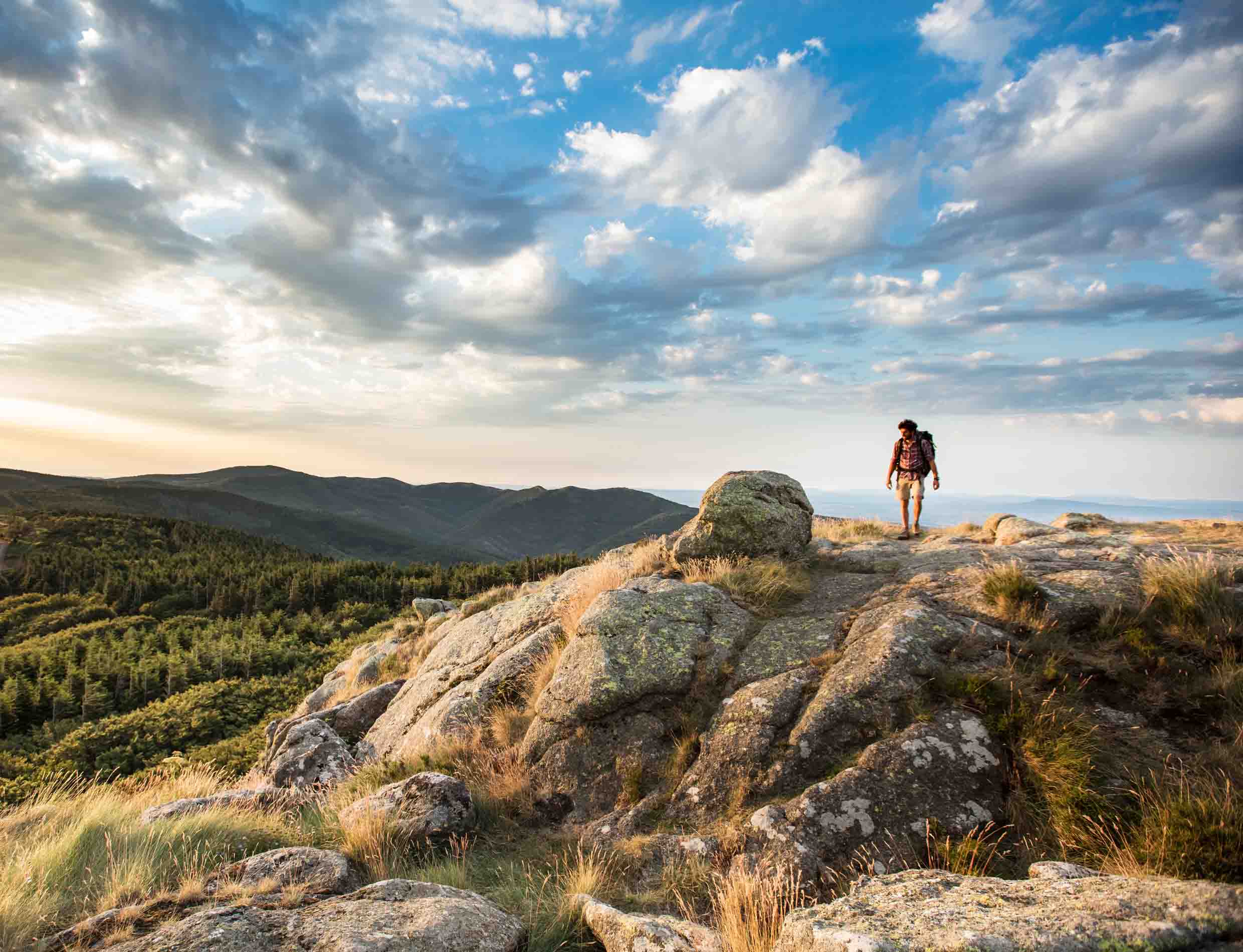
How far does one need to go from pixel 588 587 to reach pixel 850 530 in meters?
10.3

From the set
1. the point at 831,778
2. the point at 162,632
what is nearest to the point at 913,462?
the point at 831,778

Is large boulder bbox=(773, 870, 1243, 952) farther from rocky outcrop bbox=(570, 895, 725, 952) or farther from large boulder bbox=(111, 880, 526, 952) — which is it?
large boulder bbox=(111, 880, 526, 952)

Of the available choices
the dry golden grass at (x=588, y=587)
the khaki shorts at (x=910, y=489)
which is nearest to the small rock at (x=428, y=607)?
the dry golden grass at (x=588, y=587)

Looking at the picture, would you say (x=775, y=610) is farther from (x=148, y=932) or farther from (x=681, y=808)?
(x=148, y=932)

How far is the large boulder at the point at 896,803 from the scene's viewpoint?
570 cm

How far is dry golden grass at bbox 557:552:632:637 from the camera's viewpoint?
11.6 metres

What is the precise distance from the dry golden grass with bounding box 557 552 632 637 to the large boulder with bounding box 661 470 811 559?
1.29 metres

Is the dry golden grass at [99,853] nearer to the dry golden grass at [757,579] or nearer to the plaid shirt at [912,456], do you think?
the dry golden grass at [757,579]

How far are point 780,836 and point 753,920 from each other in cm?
167

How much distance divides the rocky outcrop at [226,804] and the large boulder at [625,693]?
4.55m

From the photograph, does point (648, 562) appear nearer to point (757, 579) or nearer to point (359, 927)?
point (757, 579)

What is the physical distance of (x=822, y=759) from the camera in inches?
265

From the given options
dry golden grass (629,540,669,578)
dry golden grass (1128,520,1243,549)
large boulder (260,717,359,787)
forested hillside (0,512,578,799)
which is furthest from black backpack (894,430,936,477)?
forested hillside (0,512,578,799)

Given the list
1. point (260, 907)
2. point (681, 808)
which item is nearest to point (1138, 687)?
point (681, 808)
